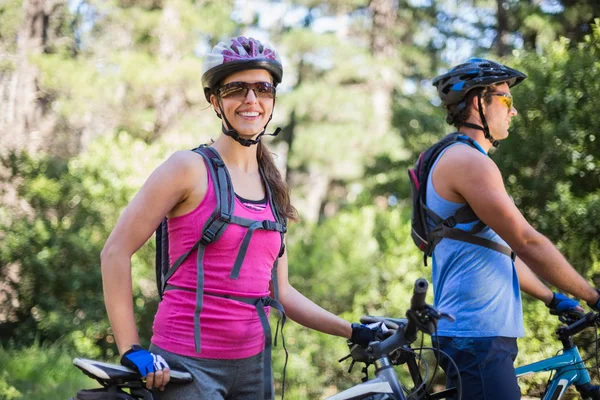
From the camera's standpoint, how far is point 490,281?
3.33 metres

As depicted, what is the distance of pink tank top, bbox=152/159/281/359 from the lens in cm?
273

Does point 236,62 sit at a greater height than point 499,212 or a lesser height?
greater

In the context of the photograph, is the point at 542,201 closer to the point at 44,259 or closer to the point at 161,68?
the point at 44,259

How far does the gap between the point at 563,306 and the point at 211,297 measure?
6.99 feet

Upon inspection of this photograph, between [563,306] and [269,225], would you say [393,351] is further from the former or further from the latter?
[563,306]

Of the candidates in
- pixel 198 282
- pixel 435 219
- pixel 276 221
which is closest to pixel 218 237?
pixel 198 282

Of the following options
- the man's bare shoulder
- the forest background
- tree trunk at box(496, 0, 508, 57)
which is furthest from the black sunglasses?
tree trunk at box(496, 0, 508, 57)

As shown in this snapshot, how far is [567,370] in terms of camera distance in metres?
3.80

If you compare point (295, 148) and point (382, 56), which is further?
point (295, 148)

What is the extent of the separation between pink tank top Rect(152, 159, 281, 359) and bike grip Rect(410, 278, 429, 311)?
0.69m

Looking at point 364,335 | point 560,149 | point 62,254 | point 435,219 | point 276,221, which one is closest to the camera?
point 276,221

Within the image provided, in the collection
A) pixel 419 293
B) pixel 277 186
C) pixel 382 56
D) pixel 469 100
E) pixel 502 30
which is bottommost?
pixel 419 293

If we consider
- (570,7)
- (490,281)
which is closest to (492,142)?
(490,281)

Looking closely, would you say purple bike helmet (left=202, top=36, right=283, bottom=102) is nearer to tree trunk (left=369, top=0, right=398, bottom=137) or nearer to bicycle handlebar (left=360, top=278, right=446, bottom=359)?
bicycle handlebar (left=360, top=278, right=446, bottom=359)
